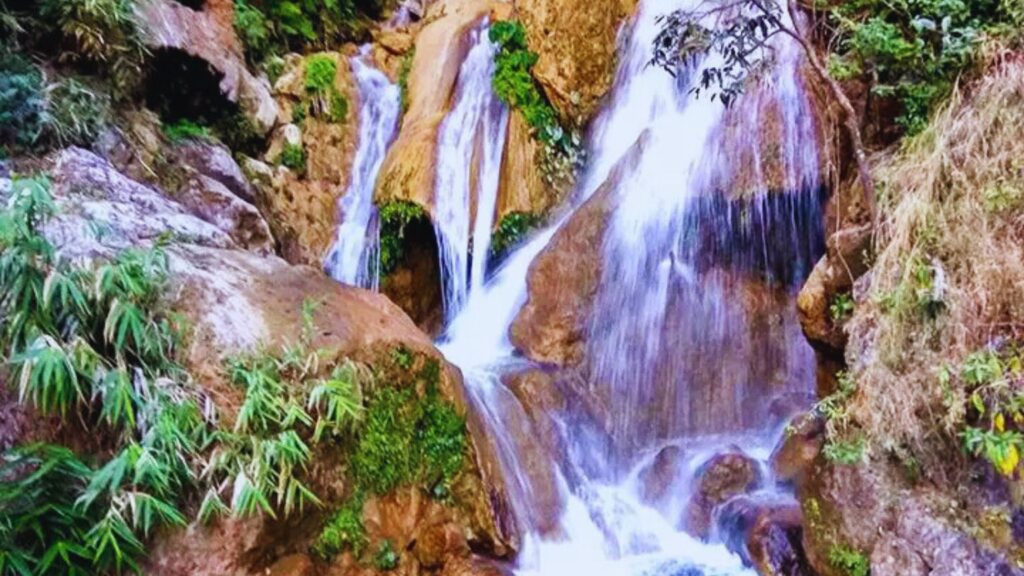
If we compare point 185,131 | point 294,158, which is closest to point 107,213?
point 185,131

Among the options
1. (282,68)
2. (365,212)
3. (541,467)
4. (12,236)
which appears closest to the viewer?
(12,236)

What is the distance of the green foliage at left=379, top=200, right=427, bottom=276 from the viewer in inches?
311

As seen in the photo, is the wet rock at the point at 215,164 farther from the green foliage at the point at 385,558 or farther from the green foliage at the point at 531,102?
the green foliage at the point at 385,558

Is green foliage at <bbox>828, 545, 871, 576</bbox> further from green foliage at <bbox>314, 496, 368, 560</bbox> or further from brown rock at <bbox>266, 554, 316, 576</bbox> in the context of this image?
brown rock at <bbox>266, 554, 316, 576</bbox>

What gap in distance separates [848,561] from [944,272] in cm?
164

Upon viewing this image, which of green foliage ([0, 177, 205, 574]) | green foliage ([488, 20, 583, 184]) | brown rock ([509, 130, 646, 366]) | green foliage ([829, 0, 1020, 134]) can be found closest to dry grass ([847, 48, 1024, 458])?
green foliage ([829, 0, 1020, 134])

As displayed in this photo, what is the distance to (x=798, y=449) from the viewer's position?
4.75 m

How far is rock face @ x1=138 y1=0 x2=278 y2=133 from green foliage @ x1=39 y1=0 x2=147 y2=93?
0.39 m

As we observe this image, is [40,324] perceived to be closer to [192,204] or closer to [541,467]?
[192,204]

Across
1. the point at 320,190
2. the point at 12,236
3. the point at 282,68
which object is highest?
the point at 282,68

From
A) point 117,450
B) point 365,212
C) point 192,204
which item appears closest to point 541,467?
point 117,450

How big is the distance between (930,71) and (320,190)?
659 cm

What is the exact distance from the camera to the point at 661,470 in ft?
17.4

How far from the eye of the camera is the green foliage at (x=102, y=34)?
557 cm
